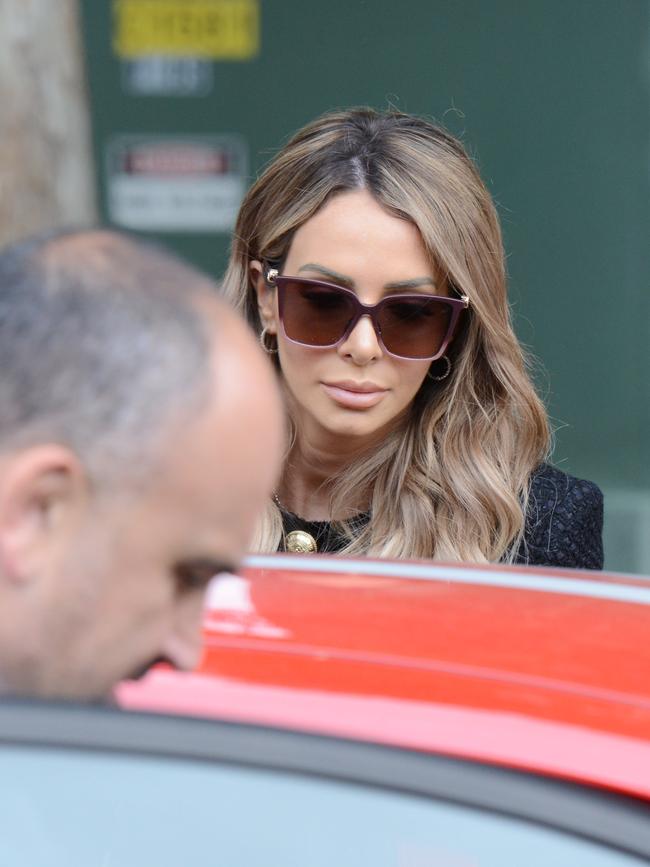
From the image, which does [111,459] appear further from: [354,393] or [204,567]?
[354,393]

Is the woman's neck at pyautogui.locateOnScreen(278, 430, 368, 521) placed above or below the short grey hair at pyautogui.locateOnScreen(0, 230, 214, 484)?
below

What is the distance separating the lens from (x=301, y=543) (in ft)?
9.39

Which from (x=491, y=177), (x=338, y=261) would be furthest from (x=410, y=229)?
(x=491, y=177)

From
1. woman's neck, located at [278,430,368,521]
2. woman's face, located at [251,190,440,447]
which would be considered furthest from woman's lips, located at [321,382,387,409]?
woman's neck, located at [278,430,368,521]

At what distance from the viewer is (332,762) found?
1.29 meters

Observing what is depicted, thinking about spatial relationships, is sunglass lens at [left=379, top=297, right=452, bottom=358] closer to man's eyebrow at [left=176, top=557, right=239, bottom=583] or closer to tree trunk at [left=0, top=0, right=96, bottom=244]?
man's eyebrow at [left=176, top=557, right=239, bottom=583]

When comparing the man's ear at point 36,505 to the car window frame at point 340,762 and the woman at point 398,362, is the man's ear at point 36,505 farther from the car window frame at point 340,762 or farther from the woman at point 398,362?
the woman at point 398,362

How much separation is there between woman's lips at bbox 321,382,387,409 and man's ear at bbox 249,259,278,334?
0.26m

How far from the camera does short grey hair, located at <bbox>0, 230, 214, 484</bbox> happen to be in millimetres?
1219

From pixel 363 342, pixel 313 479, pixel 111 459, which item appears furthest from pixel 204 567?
pixel 313 479

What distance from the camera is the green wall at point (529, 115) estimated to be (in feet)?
20.7

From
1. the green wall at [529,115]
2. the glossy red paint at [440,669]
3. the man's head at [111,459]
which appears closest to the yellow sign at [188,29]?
the green wall at [529,115]

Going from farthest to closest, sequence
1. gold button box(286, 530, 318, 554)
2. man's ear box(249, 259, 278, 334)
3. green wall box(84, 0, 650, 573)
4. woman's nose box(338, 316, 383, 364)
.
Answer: green wall box(84, 0, 650, 573) < man's ear box(249, 259, 278, 334) < gold button box(286, 530, 318, 554) < woman's nose box(338, 316, 383, 364)

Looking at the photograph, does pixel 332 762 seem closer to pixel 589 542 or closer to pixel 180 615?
pixel 180 615
